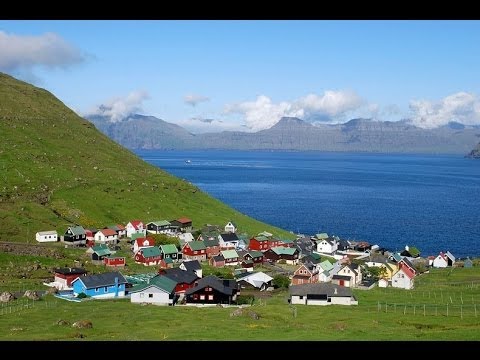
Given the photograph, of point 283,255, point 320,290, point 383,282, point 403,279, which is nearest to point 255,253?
point 283,255

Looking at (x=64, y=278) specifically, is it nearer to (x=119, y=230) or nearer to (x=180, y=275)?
(x=180, y=275)

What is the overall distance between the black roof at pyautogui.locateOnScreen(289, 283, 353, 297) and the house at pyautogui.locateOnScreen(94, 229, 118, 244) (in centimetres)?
3971

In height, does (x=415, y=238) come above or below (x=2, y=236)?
below

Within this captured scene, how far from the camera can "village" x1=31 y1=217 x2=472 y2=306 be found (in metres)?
53.5

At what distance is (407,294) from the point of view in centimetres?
5819

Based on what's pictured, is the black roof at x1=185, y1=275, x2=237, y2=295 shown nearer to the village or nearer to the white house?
the village

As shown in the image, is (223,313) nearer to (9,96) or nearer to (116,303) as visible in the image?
(116,303)

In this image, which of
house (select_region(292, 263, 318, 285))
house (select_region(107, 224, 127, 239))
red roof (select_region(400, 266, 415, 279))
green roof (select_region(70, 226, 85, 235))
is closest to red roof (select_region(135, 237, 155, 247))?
green roof (select_region(70, 226, 85, 235))

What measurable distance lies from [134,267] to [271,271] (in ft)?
63.0

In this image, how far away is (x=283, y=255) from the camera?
8094cm

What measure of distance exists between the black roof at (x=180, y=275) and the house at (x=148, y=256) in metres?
12.6

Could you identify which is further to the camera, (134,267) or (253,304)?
(134,267)
